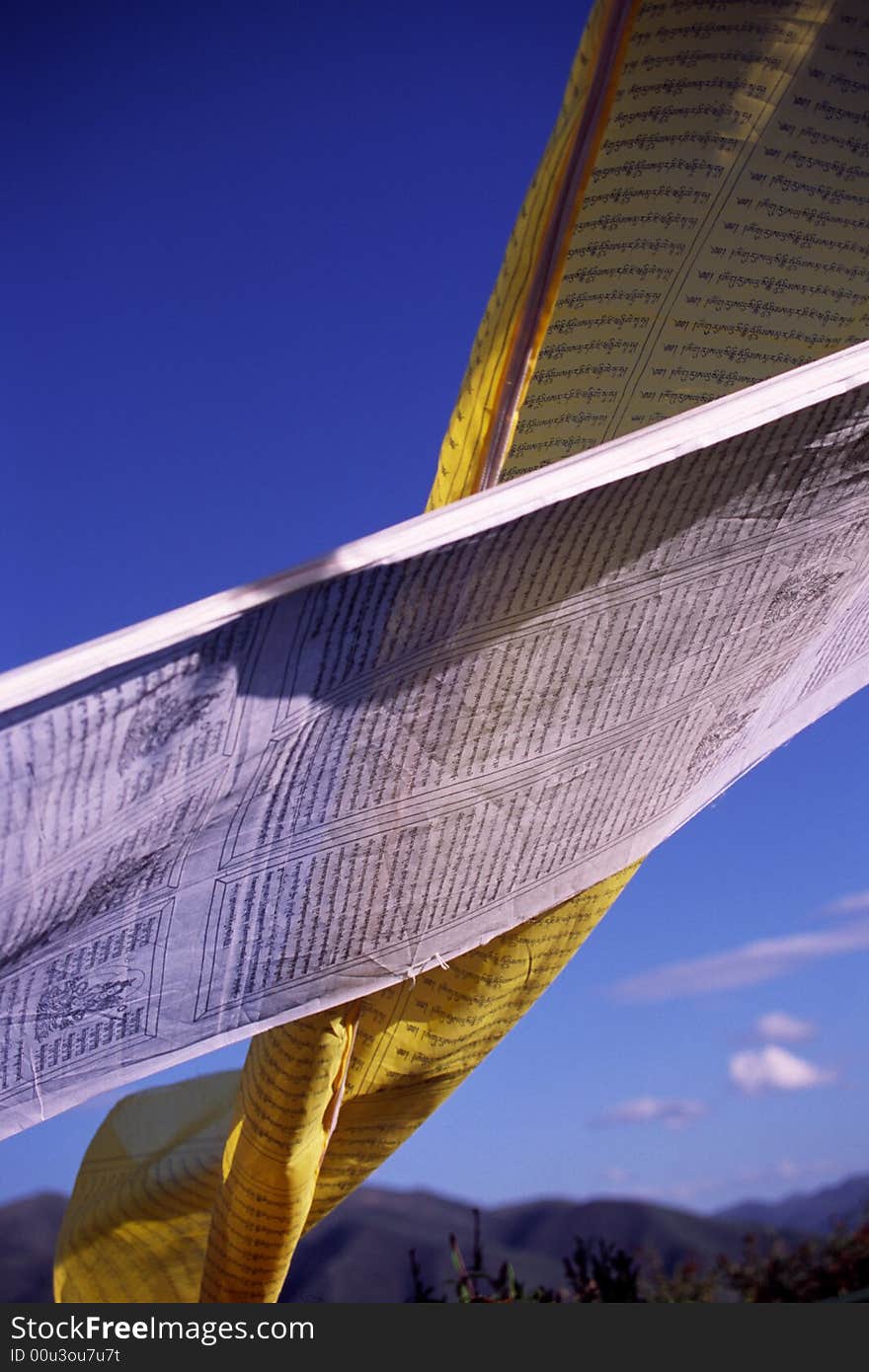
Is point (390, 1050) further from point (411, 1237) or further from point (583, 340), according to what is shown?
point (411, 1237)

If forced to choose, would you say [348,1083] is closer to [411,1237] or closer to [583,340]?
[583,340]

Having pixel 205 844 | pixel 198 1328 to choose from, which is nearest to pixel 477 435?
pixel 205 844

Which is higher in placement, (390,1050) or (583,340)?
(583,340)

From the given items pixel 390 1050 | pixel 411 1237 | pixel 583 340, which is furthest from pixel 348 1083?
pixel 411 1237

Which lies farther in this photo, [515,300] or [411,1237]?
[411,1237]

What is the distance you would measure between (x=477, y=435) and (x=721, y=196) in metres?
0.23

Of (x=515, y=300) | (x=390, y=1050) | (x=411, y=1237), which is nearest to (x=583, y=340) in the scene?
(x=515, y=300)

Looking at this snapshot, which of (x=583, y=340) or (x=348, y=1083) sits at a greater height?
(x=583, y=340)

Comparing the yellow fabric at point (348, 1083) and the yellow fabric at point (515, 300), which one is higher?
the yellow fabric at point (515, 300)

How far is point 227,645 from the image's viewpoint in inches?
19.1

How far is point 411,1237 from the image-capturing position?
→ 2.36 metres

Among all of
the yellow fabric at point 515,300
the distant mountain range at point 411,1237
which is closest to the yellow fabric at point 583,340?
the yellow fabric at point 515,300

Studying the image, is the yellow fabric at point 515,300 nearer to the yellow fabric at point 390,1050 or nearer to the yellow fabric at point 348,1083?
the yellow fabric at point 390,1050

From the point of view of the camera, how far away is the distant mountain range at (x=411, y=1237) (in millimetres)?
2205
